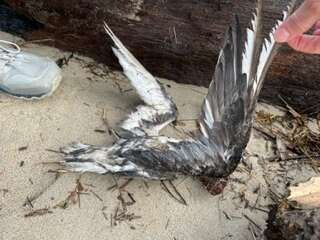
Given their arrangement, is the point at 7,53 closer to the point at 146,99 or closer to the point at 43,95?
the point at 43,95

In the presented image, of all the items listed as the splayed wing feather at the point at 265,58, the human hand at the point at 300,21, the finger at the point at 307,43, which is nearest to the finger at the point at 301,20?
the human hand at the point at 300,21

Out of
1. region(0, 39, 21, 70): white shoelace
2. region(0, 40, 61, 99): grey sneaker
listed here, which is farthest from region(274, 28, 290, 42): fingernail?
region(0, 39, 21, 70): white shoelace

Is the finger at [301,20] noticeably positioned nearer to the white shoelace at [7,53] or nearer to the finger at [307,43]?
the finger at [307,43]

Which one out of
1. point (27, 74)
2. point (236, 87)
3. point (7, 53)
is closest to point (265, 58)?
point (236, 87)

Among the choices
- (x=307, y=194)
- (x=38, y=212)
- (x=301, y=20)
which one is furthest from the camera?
(x=307, y=194)

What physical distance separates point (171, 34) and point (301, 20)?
1.49 m

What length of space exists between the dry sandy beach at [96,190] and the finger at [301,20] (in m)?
1.03

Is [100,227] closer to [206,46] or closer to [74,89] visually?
[74,89]

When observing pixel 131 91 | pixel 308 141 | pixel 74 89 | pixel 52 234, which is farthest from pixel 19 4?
pixel 308 141

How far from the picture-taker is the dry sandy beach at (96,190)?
7.54 ft

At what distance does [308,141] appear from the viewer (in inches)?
116

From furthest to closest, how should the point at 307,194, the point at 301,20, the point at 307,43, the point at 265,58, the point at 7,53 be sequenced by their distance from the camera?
the point at 7,53 < the point at 265,58 < the point at 307,194 < the point at 307,43 < the point at 301,20

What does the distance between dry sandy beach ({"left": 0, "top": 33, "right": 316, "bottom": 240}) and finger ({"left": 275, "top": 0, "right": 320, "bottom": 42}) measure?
3.39 feet

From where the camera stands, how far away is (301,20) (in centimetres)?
159
